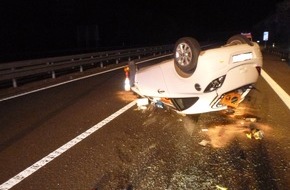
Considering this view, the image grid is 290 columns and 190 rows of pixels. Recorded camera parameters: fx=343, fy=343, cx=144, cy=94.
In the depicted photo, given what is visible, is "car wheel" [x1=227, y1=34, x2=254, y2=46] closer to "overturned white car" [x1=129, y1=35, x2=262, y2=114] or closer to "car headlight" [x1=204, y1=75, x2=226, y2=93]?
"overturned white car" [x1=129, y1=35, x2=262, y2=114]

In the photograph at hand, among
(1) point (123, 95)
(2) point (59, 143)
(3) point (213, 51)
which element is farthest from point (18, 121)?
(3) point (213, 51)

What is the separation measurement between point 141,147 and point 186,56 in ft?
6.05

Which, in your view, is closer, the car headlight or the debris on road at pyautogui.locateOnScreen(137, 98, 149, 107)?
the car headlight

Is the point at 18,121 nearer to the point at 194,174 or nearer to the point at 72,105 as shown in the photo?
the point at 72,105

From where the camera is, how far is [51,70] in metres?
15.6

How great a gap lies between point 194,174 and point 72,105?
524 cm

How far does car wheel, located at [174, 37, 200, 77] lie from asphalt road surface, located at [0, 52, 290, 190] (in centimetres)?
109

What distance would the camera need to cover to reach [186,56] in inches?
239

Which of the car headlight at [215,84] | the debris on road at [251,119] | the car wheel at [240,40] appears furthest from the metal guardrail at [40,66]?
the debris on road at [251,119]

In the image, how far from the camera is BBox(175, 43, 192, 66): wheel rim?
19.7 feet

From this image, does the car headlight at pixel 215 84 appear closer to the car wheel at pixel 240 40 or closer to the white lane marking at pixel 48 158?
the car wheel at pixel 240 40

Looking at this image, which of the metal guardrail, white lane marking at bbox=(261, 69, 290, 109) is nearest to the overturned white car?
white lane marking at bbox=(261, 69, 290, 109)

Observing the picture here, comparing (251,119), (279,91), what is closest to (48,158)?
(251,119)

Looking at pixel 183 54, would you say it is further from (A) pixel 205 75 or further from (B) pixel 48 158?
(B) pixel 48 158
